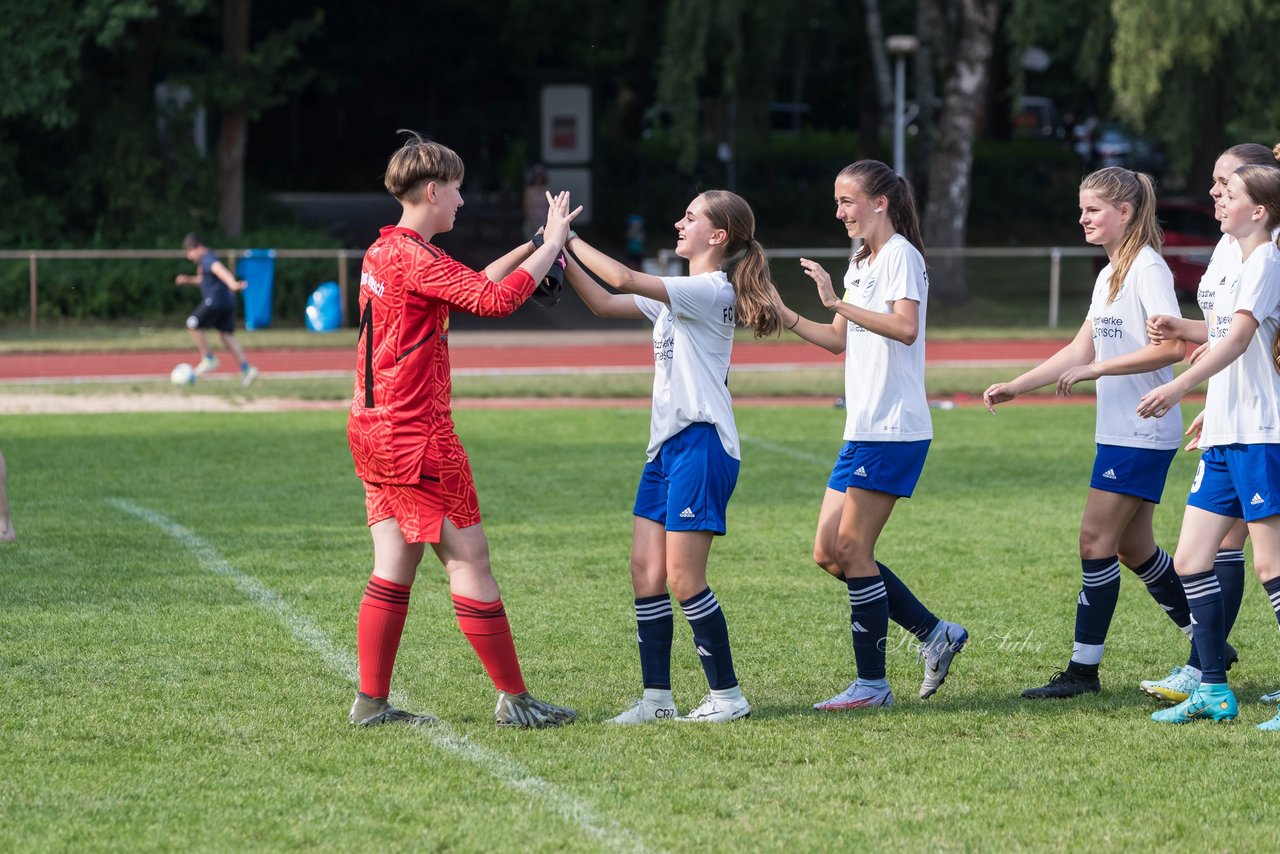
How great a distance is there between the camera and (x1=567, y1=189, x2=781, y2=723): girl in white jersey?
565 centimetres

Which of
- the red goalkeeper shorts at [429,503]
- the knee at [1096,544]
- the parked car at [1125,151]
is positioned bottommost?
the knee at [1096,544]

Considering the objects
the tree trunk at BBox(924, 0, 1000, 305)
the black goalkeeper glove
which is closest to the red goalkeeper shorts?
the black goalkeeper glove

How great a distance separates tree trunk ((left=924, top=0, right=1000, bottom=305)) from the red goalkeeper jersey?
23.6 meters

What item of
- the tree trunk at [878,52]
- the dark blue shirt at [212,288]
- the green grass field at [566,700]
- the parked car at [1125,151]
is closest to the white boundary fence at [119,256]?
the dark blue shirt at [212,288]

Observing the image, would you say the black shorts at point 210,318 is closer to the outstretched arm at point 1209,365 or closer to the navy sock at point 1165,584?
the navy sock at point 1165,584

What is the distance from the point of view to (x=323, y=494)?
1127cm

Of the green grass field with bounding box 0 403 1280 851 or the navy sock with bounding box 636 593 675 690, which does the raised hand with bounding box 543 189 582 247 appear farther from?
the green grass field with bounding box 0 403 1280 851

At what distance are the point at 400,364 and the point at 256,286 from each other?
68.4ft

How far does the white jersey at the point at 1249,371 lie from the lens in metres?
5.55

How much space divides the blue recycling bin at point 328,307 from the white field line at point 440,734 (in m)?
13.8

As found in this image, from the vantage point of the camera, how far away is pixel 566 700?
20.4ft

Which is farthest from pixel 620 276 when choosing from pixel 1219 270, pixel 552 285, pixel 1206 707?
pixel 1206 707

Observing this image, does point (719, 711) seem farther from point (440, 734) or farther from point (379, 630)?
point (379, 630)

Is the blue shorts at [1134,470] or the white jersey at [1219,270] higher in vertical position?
the white jersey at [1219,270]
